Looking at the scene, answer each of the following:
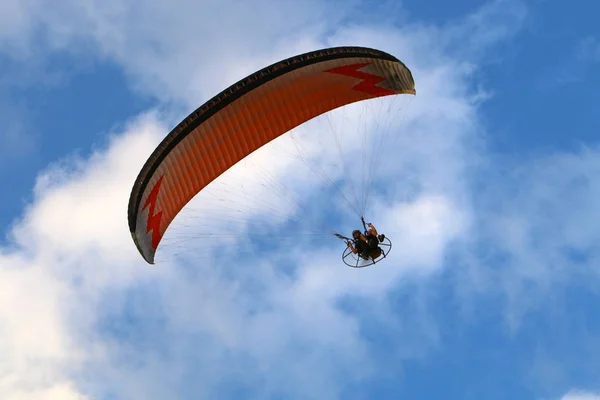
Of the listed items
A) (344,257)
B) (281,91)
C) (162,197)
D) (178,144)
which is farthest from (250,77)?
(344,257)

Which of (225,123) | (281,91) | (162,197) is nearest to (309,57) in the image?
(281,91)

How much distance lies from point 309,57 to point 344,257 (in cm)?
632

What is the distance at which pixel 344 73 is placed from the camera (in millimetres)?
25188

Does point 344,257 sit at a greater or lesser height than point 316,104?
lesser

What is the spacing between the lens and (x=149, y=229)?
83.7ft

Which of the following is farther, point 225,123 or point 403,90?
point 403,90

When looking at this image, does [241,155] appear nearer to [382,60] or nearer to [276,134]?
[276,134]

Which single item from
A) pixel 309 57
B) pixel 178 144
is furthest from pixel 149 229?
pixel 309 57

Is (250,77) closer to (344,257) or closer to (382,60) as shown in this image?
(382,60)

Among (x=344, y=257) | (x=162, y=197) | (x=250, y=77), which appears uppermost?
(x=250, y=77)

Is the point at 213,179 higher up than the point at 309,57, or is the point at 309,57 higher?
the point at 309,57

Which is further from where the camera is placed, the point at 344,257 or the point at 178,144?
the point at 344,257

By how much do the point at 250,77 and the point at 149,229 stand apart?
568 cm

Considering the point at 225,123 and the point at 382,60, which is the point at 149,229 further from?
the point at 382,60
